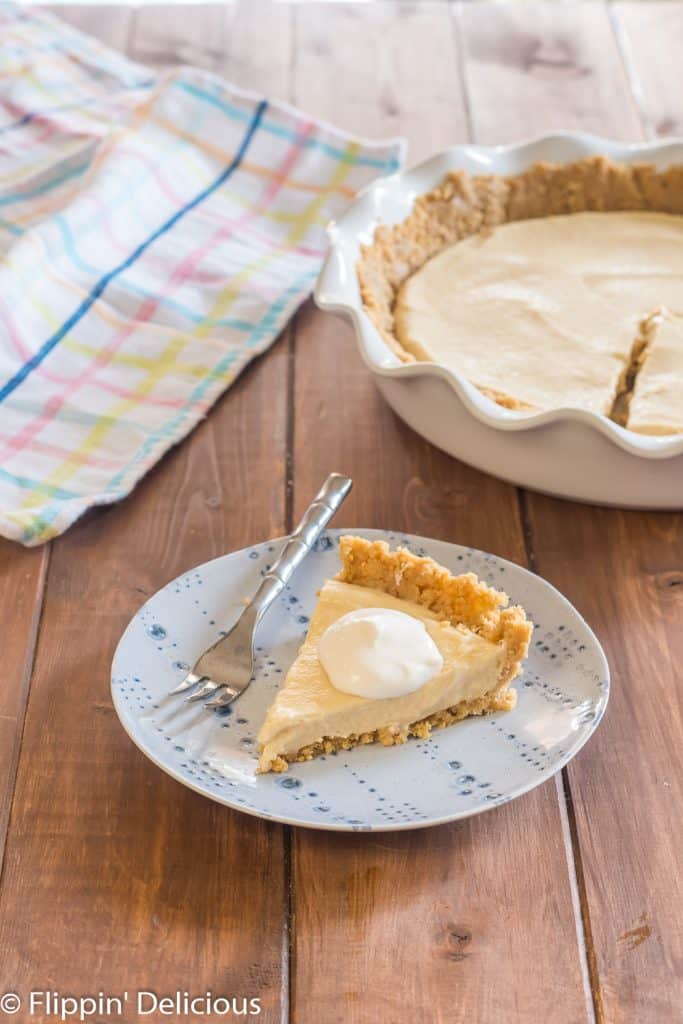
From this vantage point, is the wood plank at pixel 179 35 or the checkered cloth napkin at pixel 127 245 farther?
the wood plank at pixel 179 35

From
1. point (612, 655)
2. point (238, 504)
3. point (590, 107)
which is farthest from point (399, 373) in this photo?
point (590, 107)

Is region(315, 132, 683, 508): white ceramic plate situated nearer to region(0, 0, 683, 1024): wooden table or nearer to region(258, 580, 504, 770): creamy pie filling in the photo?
region(0, 0, 683, 1024): wooden table

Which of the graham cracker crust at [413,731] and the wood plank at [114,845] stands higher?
the graham cracker crust at [413,731]

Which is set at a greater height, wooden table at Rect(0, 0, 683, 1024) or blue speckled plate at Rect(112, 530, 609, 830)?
blue speckled plate at Rect(112, 530, 609, 830)

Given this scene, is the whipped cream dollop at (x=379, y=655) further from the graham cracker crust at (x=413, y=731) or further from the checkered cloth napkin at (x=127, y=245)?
the checkered cloth napkin at (x=127, y=245)

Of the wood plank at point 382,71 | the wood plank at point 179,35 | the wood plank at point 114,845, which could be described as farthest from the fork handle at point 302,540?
the wood plank at point 179,35

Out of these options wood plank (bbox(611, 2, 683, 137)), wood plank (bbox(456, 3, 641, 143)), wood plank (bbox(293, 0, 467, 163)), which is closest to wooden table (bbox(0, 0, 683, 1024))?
wood plank (bbox(293, 0, 467, 163))

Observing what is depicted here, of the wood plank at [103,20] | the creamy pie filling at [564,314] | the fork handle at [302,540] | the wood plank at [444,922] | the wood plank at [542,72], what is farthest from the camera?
the wood plank at [103,20]

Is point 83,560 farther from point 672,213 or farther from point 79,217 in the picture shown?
point 672,213
